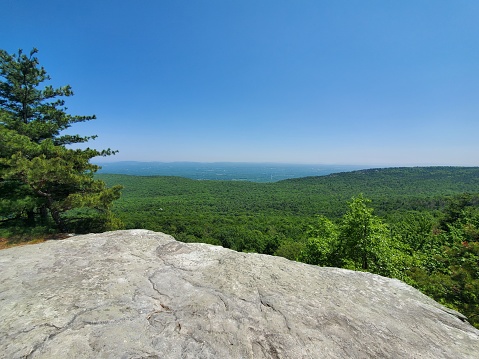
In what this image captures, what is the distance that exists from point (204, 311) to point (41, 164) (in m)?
11.0

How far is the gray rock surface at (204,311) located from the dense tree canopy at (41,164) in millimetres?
7745

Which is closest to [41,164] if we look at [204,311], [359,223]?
[204,311]

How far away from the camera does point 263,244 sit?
49656mm

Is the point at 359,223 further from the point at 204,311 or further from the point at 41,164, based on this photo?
the point at 41,164

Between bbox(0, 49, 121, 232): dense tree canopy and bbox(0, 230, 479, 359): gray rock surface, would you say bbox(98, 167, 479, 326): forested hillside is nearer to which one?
bbox(0, 230, 479, 359): gray rock surface

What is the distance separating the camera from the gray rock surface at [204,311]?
2.31m

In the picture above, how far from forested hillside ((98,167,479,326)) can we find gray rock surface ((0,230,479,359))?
8.53 metres

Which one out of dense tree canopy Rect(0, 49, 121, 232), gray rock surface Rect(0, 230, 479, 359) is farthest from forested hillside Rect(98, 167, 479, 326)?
dense tree canopy Rect(0, 49, 121, 232)

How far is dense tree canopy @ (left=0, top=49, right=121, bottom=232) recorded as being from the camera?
10273mm

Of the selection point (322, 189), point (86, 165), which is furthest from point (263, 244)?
point (322, 189)

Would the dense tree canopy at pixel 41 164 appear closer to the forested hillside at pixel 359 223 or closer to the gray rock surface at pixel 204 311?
the gray rock surface at pixel 204 311

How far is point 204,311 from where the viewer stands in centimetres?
286

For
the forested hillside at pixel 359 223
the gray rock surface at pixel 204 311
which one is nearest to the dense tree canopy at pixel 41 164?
the gray rock surface at pixel 204 311

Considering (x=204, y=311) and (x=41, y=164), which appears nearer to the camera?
(x=204, y=311)
